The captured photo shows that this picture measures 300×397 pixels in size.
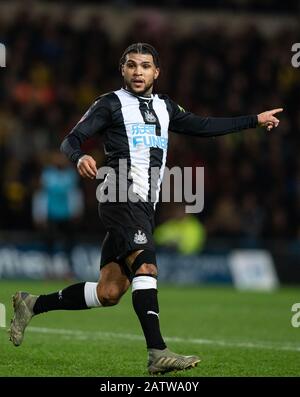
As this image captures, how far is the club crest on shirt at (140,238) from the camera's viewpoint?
7230 millimetres

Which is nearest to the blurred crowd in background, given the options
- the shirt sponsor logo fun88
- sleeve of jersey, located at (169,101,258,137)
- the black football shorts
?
sleeve of jersey, located at (169,101,258,137)

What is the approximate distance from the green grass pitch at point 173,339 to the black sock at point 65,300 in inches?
14.8

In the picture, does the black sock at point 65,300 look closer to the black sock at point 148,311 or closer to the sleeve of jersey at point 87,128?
the black sock at point 148,311

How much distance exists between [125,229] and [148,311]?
0.57m

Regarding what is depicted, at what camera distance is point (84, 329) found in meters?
10.4

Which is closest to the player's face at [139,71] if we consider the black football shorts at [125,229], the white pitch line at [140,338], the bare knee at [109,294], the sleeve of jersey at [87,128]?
the sleeve of jersey at [87,128]

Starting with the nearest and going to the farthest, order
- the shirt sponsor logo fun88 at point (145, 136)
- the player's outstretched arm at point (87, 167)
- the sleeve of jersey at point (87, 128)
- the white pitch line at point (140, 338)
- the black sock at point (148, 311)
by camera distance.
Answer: the player's outstretched arm at point (87, 167), the black sock at point (148, 311), the sleeve of jersey at point (87, 128), the shirt sponsor logo fun88 at point (145, 136), the white pitch line at point (140, 338)

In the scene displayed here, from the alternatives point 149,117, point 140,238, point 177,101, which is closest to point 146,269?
point 140,238

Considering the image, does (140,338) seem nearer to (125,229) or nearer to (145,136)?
(125,229)

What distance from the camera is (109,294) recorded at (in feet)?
24.2

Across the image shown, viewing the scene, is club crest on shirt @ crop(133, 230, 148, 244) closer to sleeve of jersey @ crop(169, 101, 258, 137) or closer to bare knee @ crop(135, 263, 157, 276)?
bare knee @ crop(135, 263, 157, 276)

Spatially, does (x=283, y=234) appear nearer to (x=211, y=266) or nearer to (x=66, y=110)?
(x=211, y=266)

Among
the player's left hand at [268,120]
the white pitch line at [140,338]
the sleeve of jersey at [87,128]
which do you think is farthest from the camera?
the white pitch line at [140,338]

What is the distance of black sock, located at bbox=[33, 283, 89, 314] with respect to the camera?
7648 millimetres
